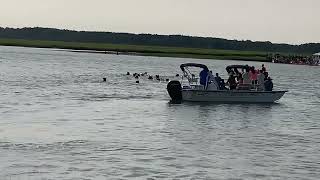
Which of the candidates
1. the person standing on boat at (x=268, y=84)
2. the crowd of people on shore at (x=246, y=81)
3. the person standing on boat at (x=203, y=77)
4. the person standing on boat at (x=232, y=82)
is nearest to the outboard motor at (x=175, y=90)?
the person standing on boat at (x=203, y=77)

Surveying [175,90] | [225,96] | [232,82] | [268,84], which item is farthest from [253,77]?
[175,90]

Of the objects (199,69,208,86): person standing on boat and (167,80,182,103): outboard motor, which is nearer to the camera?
(199,69,208,86): person standing on boat

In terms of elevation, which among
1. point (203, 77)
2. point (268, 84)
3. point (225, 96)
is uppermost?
point (203, 77)

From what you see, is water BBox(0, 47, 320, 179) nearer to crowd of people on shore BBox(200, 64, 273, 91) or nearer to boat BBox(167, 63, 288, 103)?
boat BBox(167, 63, 288, 103)

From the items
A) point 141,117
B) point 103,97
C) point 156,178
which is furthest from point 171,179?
point 103,97

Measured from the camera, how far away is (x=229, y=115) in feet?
118

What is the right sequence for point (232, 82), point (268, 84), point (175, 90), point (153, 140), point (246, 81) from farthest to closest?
point (268, 84)
point (246, 81)
point (232, 82)
point (175, 90)
point (153, 140)

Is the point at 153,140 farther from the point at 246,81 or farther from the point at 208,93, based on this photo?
the point at 246,81

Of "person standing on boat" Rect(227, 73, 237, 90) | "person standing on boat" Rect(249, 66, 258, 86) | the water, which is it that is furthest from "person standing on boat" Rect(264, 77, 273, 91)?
"person standing on boat" Rect(227, 73, 237, 90)

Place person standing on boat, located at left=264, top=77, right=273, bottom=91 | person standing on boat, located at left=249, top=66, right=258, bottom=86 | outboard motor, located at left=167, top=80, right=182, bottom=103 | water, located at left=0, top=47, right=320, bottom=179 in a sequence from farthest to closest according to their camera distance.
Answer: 1. person standing on boat, located at left=264, top=77, right=273, bottom=91
2. person standing on boat, located at left=249, top=66, right=258, bottom=86
3. outboard motor, located at left=167, top=80, right=182, bottom=103
4. water, located at left=0, top=47, right=320, bottom=179

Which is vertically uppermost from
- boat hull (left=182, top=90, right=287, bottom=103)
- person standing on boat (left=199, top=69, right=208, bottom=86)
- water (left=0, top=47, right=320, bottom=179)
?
person standing on boat (left=199, top=69, right=208, bottom=86)

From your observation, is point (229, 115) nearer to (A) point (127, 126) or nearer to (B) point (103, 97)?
(A) point (127, 126)

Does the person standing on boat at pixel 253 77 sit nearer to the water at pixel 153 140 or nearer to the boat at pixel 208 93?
the boat at pixel 208 93

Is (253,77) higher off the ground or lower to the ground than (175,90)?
higher
